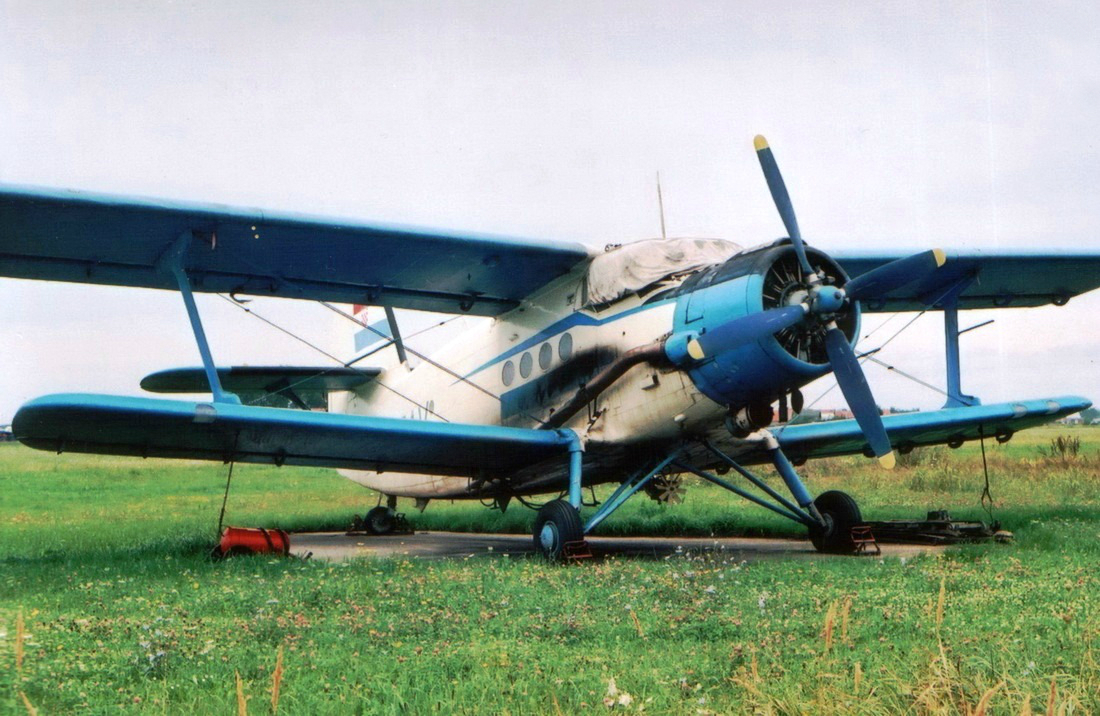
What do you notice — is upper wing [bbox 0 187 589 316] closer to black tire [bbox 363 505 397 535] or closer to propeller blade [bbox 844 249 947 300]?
propeller blade [bbox 844 249 947 300]

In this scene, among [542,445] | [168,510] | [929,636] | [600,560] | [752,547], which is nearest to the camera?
[929,636]

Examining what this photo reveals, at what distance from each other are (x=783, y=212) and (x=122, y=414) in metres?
6.35

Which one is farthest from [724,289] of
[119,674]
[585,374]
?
[119,674]

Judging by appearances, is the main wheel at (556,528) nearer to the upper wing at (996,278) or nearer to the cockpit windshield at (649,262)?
the cockpit windshield at (649,262)

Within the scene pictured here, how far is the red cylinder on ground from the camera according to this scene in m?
9.57

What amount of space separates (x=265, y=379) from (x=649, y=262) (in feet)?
22.8

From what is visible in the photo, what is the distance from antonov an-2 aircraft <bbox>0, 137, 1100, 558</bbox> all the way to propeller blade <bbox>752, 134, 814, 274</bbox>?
20 mm

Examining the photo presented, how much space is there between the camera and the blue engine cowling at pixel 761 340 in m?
8.41

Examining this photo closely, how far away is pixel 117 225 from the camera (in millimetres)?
9719

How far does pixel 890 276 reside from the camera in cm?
839

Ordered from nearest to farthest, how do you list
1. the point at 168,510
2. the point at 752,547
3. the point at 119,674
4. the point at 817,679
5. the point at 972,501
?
the point at 817,679 → the point at 119,674 → the point at 752,547 → the point at 972,501 → the point at 168,510

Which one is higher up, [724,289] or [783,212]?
[783,212]

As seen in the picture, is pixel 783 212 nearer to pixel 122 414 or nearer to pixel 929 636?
pixel 929 636

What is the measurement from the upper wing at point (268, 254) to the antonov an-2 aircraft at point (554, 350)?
0.03 m
